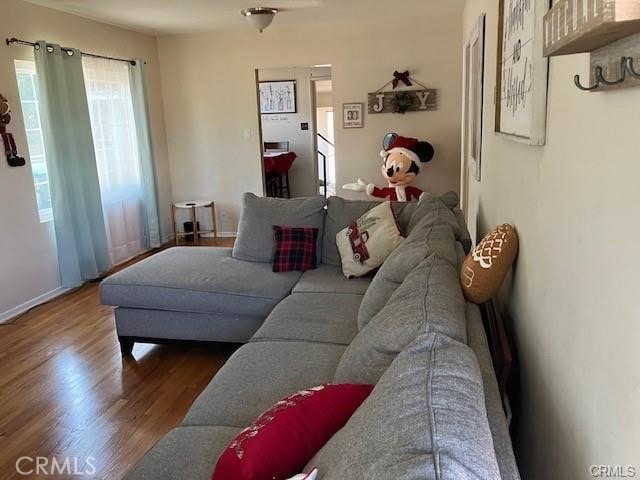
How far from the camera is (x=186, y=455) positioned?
1401mm

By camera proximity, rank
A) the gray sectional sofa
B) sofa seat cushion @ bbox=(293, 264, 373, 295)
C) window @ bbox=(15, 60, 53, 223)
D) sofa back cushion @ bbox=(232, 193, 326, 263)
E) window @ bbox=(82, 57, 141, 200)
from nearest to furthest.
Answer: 1. the gray sectional sofa
2. sofa seat cushion @ bbox=(293, 264, 373, 295)
3. sofa back cushion @ bbox=(232, 193, 326, 263)
4. window @ bbox=(15, 60, 53, 223)
5. window @ bbox=(82, 57, 141, 200)

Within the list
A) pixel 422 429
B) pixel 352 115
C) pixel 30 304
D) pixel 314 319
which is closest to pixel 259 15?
pixel 352 115

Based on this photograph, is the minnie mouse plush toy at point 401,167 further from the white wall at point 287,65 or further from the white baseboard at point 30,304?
the white baseboard at point 30,304

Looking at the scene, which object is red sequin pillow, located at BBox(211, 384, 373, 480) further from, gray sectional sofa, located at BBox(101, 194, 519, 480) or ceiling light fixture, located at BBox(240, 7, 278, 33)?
ceiling light fixture, located at BBox(240, 7, 278, 33)

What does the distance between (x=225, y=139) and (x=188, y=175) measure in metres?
0.64

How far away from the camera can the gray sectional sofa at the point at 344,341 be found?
80 centimetres

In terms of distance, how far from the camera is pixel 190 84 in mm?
5805

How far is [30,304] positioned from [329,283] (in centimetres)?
250

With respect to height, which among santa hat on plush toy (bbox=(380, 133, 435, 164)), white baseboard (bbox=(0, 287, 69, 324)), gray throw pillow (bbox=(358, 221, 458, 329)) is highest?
santa hat on plush toy (bbox=(380, 133, 435, 164))

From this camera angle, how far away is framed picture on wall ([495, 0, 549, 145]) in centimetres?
132

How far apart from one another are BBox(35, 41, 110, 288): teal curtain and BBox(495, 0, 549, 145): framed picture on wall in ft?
11.3

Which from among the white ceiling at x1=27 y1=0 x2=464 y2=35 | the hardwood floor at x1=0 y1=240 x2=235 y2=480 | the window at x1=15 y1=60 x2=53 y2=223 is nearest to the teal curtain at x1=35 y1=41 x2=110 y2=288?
the window at x1=15 y1=60 x2=53 y2=223

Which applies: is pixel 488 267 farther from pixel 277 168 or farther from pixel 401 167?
pixel 277 168

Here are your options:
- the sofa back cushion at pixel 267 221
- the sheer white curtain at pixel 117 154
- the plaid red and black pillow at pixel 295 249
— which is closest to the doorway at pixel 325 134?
the sheer white curtain at pixel 117 154
